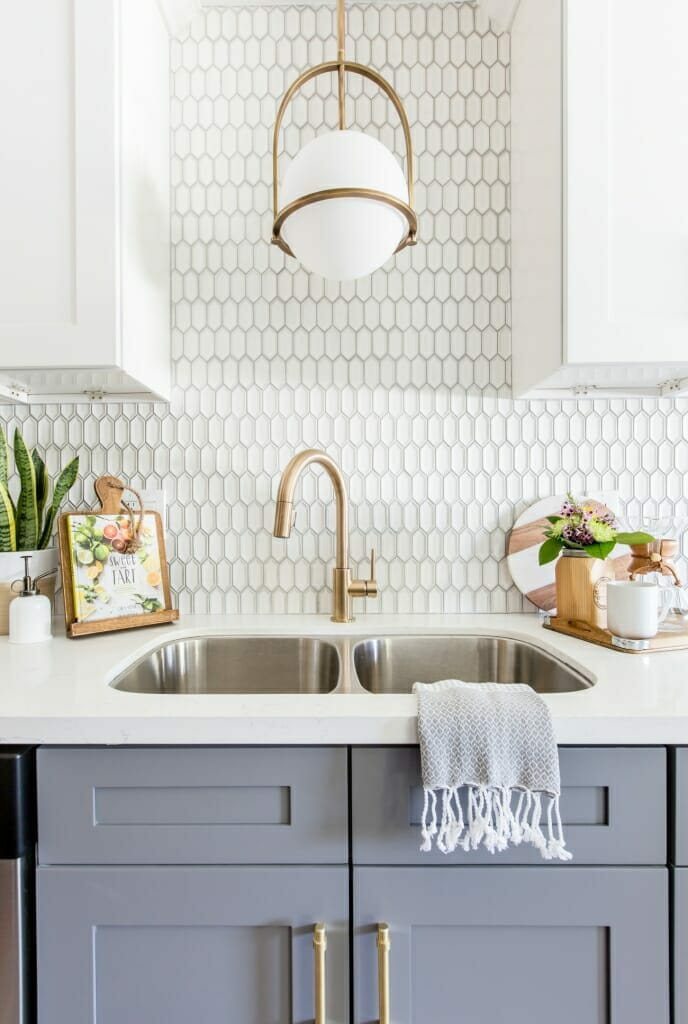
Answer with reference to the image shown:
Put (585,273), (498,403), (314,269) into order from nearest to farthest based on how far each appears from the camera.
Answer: (585,273) < (314,269) < (498,403)

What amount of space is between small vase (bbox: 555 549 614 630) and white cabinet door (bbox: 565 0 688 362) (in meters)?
0.41

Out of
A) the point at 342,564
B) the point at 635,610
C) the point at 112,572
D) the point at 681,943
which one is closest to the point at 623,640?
the point at 635,610

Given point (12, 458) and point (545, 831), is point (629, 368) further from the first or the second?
point (12, 458)

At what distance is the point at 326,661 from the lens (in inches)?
49.3

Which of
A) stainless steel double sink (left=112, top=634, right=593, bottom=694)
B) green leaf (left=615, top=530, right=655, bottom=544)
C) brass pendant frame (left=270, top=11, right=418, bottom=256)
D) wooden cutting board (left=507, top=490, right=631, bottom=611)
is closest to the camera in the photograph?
brass pendant frame (left=270, top=11, right=418, bottom=256)

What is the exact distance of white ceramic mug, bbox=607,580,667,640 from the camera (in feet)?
3.36

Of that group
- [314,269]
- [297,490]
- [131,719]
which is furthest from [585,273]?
[131,719]

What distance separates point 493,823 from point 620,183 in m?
1.09

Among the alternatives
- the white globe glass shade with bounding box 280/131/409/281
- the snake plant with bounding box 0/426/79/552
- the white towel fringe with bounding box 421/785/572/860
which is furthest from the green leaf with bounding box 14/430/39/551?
the white towel fringe with bounding box 421/785/572/860

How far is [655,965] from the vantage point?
2.49ft

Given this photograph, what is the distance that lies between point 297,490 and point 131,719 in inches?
29.7

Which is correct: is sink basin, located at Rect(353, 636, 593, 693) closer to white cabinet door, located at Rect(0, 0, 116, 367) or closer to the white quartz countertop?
the white quartz countertop

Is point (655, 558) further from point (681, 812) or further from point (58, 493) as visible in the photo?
point (58, 493)

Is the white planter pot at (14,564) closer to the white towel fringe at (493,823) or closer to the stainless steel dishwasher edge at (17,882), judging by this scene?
the stainless steel dishwasher edge at (17,882)
